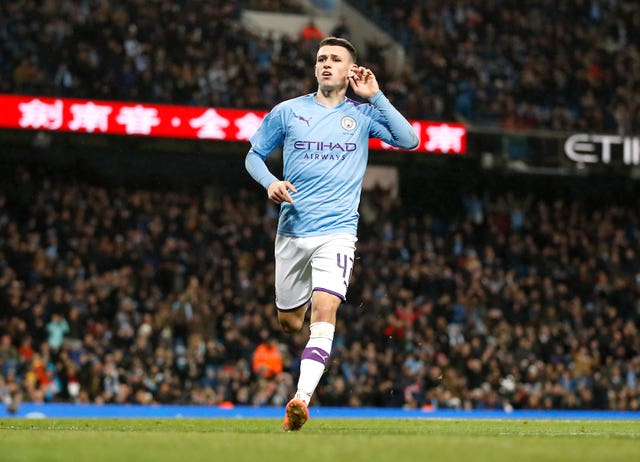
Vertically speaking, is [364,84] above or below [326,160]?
above

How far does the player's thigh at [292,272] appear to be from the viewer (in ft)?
29.8

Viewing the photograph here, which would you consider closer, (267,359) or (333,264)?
(333,264)

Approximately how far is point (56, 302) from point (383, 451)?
55.8ft

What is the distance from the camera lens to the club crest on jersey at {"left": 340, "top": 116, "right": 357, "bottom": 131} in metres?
9.02

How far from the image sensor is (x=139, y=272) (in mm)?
24156

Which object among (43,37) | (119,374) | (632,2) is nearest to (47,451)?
(119,374)

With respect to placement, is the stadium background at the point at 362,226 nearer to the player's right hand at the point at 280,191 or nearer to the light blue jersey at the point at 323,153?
the light blue jersey at the point at 323,153

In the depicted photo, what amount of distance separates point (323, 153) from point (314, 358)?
169 cm

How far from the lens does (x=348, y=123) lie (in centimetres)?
904

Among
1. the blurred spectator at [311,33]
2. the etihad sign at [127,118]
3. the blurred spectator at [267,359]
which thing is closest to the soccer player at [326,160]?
the blurred spectator at [267,359]

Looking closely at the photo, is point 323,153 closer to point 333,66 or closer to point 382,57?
point 333,66

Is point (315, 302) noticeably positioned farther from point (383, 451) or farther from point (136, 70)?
point (136, 70)

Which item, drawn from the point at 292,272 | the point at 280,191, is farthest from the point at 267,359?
the point at 280,191

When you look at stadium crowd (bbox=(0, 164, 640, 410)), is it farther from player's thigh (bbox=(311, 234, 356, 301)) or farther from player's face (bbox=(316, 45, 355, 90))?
player's face (bbox=(316, 45, 355, 90))
